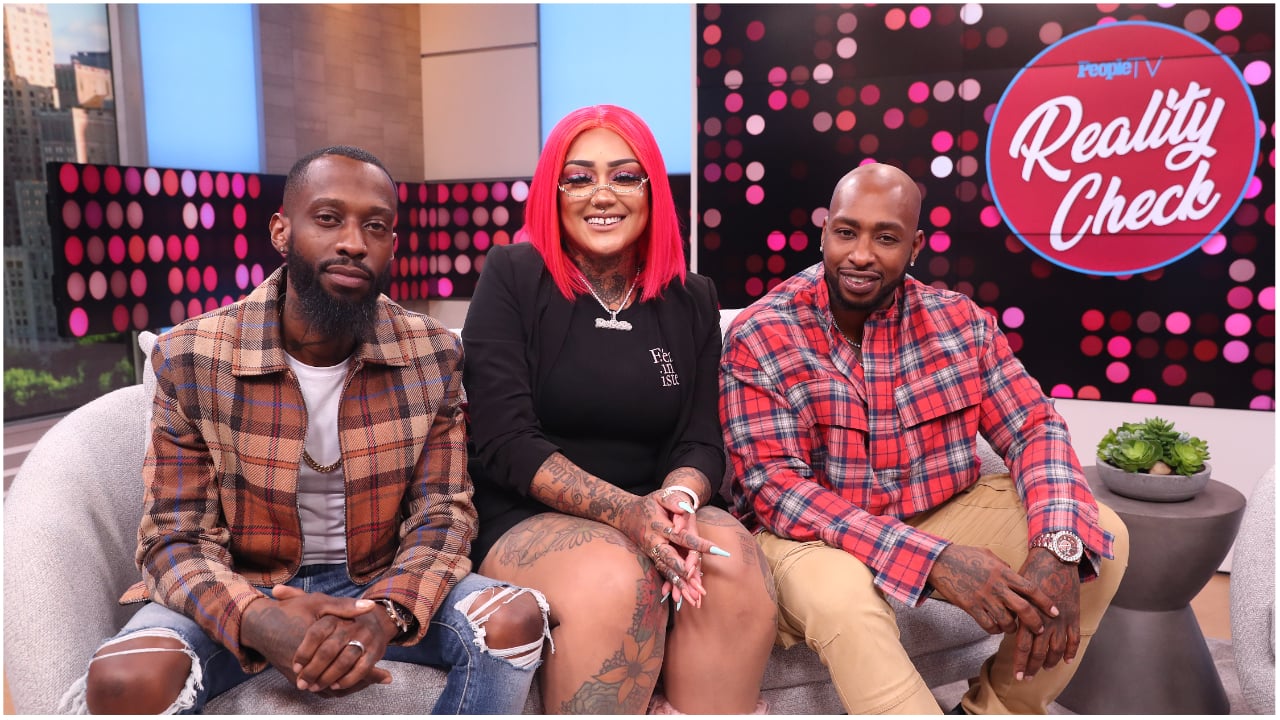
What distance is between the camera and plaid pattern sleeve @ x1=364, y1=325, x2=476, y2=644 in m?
1.71

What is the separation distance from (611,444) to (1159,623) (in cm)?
161

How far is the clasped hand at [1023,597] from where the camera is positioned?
185 centimetres

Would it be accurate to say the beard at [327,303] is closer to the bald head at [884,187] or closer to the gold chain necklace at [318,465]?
the gold chain necklace at [318,465]

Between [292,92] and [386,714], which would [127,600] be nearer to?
[386,714]

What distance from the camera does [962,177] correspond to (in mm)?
3793

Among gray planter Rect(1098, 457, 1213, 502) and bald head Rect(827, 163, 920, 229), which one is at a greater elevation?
bald head Rect(827, 163, 920, 229)

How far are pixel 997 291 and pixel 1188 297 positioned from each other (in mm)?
669

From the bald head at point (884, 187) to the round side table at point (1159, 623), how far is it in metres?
1.03

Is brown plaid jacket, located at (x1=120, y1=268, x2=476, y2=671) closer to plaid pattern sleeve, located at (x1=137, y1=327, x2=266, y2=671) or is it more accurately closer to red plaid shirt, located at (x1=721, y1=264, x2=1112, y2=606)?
plaid pattern sleeve, located at (x1=137, y1=327, x2=266, y2=671)

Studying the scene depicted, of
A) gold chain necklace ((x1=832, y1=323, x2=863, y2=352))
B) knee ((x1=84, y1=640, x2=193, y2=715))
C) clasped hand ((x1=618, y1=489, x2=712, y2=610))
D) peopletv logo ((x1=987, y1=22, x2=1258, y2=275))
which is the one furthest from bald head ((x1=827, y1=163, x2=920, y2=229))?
peopletv logo ((x1=987, y1=22, x2=1258, y2=275))

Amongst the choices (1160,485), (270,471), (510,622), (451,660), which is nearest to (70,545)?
(270,471)

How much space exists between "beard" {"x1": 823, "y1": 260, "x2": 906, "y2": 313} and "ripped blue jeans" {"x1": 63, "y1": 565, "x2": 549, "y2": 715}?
39.8 inches

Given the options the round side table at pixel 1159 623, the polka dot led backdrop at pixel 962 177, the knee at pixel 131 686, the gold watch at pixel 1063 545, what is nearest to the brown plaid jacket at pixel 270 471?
the knee at pixel 131 686

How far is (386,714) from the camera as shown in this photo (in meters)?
1.73
